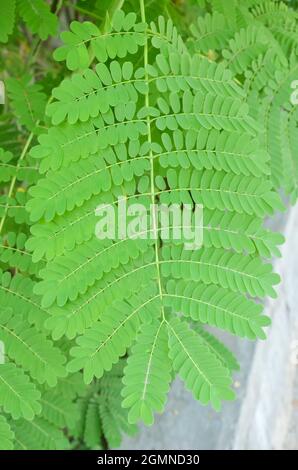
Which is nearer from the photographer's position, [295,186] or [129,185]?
[129,185]

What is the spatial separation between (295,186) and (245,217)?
8.6 inches

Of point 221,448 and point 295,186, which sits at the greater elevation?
point 295,186

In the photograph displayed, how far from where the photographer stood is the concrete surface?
5.93ft

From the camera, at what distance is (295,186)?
1.00m

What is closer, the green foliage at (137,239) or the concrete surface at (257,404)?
the green foliage at (137,239)

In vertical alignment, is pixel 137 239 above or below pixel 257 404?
above

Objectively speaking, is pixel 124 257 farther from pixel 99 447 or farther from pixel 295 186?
pixel 99 447

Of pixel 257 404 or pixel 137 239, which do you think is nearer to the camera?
pixel 137 239

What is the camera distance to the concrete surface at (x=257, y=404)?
1807 mm

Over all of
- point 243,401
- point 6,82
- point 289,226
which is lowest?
point 243,401

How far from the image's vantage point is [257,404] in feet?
6.67

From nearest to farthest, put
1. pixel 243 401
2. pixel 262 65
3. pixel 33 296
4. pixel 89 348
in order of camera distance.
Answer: pixel 89 348 → pixel 33 296 → pixel 262 65 → pixel 243 401

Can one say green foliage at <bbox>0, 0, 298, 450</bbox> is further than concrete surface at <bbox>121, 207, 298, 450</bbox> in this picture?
No

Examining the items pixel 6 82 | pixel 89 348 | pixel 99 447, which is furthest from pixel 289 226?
pixel 89 348
